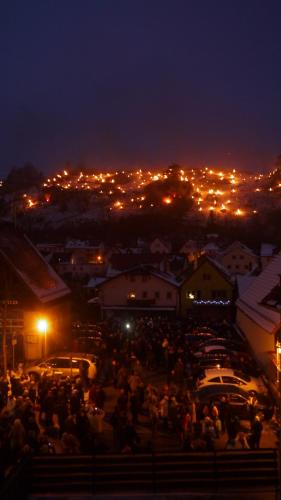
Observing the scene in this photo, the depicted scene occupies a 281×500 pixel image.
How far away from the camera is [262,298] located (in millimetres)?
24469

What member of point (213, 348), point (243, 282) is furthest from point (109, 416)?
point (243, 282)

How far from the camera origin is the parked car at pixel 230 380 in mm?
17594

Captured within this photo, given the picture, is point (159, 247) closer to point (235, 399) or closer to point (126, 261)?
point (126, 261)

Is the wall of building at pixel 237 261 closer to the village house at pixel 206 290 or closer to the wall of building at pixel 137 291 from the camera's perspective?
the village house at pixel 206 290

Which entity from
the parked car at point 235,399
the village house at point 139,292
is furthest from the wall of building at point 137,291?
the parked car at point 235,399

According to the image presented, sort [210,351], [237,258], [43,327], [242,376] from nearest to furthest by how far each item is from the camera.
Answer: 1. [242,376]
2. [210,351]
3. [43,327]
4. [237,258]

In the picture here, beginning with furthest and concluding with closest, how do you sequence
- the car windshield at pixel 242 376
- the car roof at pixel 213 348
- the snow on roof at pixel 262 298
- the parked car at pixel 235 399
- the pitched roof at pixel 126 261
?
1. the pitched roof at pixel 126 261
2. the car roof at pixel 213 348
3. the snow on roof at pixel 262 298
4. the car windshield at pixel 242 376
5. the parked car at pixel 235 399

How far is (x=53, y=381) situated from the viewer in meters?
17.6

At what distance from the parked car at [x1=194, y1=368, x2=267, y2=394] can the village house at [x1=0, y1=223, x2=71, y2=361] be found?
33.0 feet

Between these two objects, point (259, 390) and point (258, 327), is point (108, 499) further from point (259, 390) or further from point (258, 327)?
point (258, 327)

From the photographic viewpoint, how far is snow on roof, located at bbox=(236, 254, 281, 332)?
70.8ft

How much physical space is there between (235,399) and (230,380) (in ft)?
4.36

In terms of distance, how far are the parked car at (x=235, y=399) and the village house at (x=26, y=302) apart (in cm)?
1079

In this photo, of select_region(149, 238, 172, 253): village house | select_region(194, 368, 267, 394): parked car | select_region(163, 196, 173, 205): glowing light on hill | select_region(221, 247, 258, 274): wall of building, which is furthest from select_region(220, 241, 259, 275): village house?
select_region(194, 368, 267, 394): parked car
